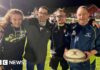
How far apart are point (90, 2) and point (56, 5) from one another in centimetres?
37

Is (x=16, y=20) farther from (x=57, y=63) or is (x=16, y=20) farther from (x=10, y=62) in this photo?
(x=57, y=63)

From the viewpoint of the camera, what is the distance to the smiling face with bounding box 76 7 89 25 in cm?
514

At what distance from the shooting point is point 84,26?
203 inches

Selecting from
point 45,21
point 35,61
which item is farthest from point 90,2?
point 35,61

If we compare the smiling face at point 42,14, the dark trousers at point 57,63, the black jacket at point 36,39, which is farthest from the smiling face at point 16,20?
the dark trousers at point 57,63

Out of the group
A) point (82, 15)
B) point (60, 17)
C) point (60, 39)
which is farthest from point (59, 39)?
point (82, 15)

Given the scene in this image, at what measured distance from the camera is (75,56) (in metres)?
5.10

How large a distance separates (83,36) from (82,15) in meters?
0.23

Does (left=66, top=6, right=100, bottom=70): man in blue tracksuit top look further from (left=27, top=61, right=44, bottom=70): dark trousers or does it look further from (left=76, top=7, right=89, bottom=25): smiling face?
(left=27, top=61, right=44, bottom=70): dark trousers

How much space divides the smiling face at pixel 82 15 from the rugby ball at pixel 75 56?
1.06 ft

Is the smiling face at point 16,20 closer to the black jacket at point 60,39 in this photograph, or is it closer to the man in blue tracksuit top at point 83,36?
the black jacket at point 60,39

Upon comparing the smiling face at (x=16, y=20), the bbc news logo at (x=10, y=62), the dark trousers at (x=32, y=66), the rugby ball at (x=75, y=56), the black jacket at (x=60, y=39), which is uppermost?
the smiling face at (x=16, y=20)

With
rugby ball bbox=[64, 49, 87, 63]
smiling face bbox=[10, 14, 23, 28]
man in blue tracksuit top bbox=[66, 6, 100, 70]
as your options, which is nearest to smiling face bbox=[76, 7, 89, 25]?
man in blue tracksuit top bbox=[66, 6, 100, 70]

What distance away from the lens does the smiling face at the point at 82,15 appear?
5.14 m
